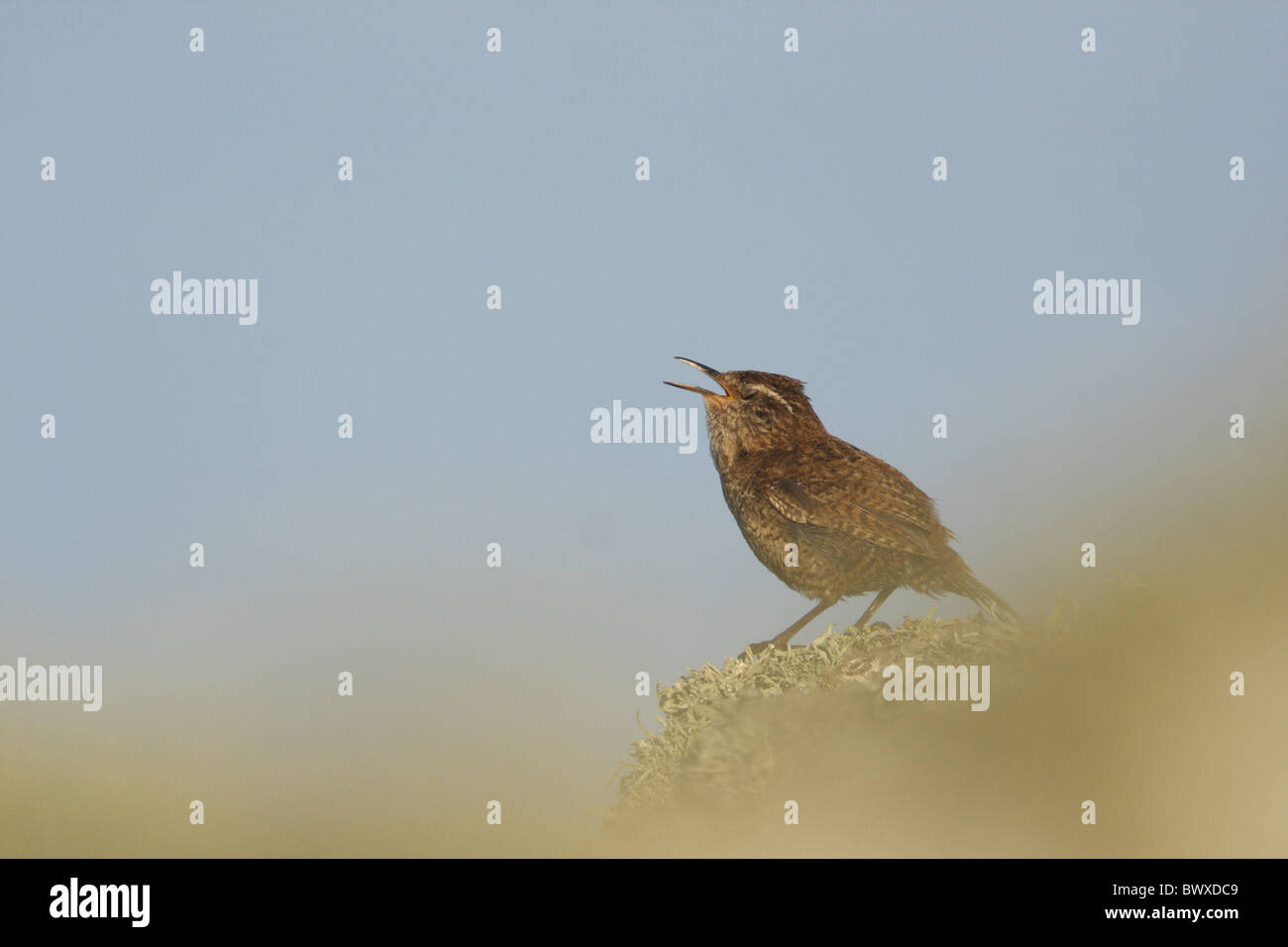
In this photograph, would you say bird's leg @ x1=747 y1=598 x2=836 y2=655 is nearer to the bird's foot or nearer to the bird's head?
the bird's foot

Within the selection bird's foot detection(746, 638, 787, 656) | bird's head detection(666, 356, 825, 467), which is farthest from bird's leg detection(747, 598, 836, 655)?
bird's head detection(666, 356, 825, 467)

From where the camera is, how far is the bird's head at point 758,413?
30.3 feet

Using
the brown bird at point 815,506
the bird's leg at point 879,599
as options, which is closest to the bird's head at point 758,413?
the brown bird at point 815,506

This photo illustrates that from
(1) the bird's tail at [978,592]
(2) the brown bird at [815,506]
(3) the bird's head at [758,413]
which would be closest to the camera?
(1) the bird's tail at [978,592]

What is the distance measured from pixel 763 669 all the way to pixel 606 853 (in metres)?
1.56

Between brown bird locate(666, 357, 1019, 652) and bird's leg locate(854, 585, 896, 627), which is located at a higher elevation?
brown bird locate(666, 357, 1019, 652)

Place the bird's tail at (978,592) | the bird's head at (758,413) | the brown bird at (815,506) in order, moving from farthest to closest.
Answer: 1. the bird's head at (758,413)
2. the brown bird at (815,506)
3. the bird's tail at (978,592)

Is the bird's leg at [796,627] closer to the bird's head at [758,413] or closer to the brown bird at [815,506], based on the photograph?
the brown bird at [815,506]

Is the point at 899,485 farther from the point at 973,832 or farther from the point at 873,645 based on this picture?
the point at 973,832

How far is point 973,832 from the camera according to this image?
521cm

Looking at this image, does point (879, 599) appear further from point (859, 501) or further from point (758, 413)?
point (758, 413)

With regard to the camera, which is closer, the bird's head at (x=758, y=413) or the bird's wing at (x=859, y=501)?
the bird's wing at (x=859, y=501)

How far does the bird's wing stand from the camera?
8297mm

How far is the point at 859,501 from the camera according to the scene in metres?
8.46
